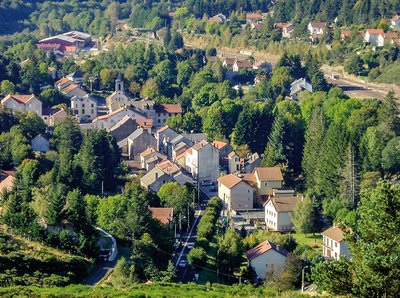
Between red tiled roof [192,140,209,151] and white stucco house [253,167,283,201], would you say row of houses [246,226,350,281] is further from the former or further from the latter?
red tiled roof [192,140,209,151]

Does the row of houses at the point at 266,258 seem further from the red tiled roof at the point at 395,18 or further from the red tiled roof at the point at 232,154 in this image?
the red tiled roof at the point at 395,18

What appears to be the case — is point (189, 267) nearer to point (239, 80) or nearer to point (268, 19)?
point (239, 80)

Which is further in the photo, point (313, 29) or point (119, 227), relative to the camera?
point (313, 29)

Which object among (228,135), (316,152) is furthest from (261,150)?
(316,152)

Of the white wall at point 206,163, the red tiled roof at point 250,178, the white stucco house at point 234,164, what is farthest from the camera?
the white stucco house at point 234,164

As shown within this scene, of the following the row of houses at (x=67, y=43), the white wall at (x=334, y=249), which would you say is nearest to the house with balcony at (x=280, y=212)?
the white wall at (x=334, y=249)

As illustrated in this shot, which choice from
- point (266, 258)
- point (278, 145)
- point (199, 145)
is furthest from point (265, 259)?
point (278, 145)

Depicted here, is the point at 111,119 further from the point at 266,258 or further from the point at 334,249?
the point at 266,258
